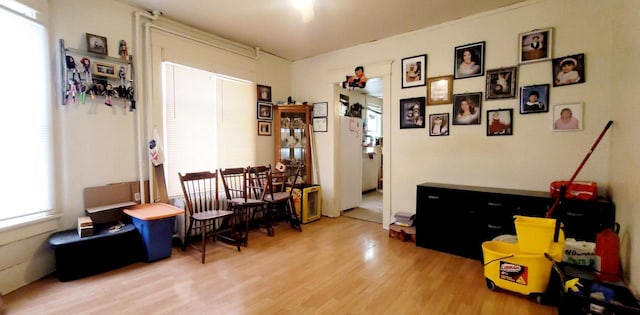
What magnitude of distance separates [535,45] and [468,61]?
0.61 m

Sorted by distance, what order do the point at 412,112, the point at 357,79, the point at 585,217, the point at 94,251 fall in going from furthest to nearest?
1. the point at 357,79
2. the point at 412,112
3. the point at 94,251
4. the point at 585,217

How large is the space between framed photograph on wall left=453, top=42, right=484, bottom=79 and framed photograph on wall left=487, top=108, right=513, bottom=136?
18.9 inches

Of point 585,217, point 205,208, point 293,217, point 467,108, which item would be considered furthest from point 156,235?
point 585,217

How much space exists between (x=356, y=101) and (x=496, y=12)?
317 centimetres

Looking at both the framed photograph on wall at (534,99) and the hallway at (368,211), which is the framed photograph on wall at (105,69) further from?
the framed photograph on wall at (534,99)

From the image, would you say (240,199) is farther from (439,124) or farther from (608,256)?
(608,256)

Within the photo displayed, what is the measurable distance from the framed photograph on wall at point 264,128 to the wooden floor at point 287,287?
191 centimetres

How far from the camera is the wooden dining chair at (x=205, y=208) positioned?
313cm

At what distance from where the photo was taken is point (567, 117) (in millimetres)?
2678

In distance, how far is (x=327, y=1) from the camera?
9.36ft

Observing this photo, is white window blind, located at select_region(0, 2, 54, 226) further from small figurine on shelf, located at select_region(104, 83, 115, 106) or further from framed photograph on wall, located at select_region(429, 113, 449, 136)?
framed photograph on wall, located at select_region(429, 113, 449, 136)

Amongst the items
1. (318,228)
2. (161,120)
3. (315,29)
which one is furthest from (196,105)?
(318,228)

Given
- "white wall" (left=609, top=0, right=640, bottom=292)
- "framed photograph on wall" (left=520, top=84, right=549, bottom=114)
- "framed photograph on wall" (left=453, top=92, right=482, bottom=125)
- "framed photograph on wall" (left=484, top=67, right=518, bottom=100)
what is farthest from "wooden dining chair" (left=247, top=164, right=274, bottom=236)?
"white wall" (left=609, top=0, right=640, bottom=292)

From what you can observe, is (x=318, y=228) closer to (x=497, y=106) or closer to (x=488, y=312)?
(x=488, y=312)
